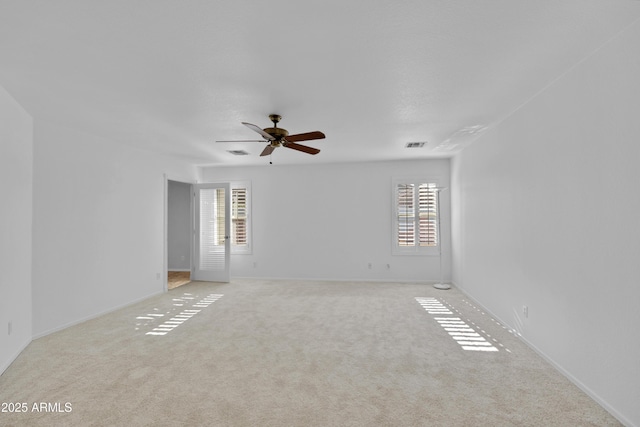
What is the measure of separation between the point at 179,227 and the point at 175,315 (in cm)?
413

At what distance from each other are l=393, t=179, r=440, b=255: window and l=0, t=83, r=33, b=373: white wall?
5.65m

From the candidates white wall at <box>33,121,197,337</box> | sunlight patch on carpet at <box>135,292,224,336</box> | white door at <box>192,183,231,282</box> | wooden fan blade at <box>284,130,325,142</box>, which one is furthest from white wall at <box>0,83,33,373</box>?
white door at <box>192,183,231,282</box>

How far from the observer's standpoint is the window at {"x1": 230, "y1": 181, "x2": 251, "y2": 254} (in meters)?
6.87

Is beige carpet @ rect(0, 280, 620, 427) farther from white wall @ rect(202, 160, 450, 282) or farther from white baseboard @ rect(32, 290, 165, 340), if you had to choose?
white wall @ rect(202, 160, 450, 282)

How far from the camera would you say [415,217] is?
6.29m

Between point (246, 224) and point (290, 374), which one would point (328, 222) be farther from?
point (290, 374)

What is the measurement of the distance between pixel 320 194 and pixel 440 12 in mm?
5016

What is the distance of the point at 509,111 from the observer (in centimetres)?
342

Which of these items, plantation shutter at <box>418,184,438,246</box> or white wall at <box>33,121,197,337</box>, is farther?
plantation shutter at <box>418,184,438,246</box>

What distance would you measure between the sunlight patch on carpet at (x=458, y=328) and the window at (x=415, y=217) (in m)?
1.56

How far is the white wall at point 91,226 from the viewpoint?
142 inches

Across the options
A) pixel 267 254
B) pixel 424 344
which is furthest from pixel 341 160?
pixel 424 344

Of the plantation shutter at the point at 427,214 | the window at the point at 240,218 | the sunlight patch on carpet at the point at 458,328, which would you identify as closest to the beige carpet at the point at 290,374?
the sunlight patch on carpet at the point at 458,328

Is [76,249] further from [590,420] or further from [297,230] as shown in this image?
[590,420]
